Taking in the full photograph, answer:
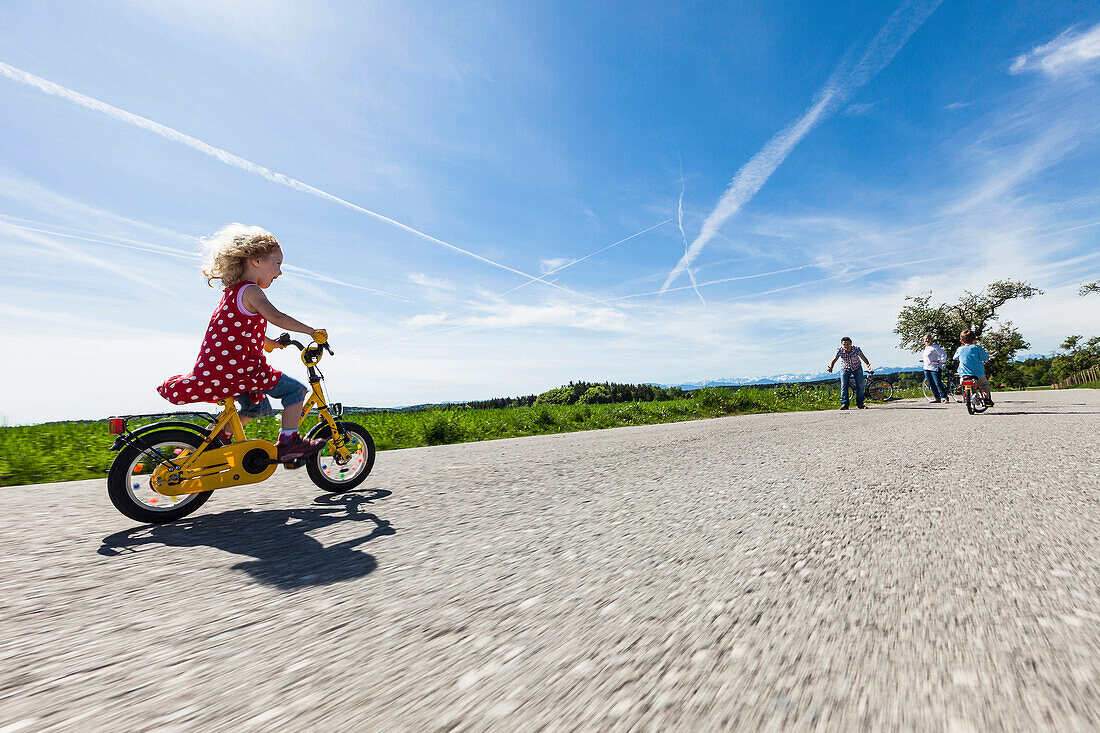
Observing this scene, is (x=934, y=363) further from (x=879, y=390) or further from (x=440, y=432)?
(x=440, y=432)

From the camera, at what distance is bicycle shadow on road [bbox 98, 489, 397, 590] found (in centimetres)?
211

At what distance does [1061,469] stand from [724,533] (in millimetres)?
3200

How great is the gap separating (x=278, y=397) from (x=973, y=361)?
14110mm

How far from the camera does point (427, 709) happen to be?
1142 millimetres

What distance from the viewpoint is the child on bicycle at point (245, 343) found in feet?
10.9

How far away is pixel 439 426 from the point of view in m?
9.58

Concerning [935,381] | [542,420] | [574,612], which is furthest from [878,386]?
[574,612]

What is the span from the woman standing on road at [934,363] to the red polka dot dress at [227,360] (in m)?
15.7

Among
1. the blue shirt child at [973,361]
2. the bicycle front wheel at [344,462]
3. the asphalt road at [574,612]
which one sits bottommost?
the asphalt road at [574,612]

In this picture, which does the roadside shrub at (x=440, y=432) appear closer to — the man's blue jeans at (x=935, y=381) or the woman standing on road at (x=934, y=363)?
the woman standing on road at (x=934, y=363)

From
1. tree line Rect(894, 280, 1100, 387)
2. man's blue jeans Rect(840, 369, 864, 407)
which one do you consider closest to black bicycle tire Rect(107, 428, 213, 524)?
man's blue jeans Rect(840, 369, 864, 407)

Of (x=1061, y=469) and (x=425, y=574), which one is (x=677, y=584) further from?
(x=1061, y=469)

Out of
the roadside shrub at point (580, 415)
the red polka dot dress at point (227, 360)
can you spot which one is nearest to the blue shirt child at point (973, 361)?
the roadside shrub at point (580, 415)

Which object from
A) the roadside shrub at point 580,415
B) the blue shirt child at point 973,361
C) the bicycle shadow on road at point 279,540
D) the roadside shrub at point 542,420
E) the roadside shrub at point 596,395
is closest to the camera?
the bicycle shadow on road at point 279,540
